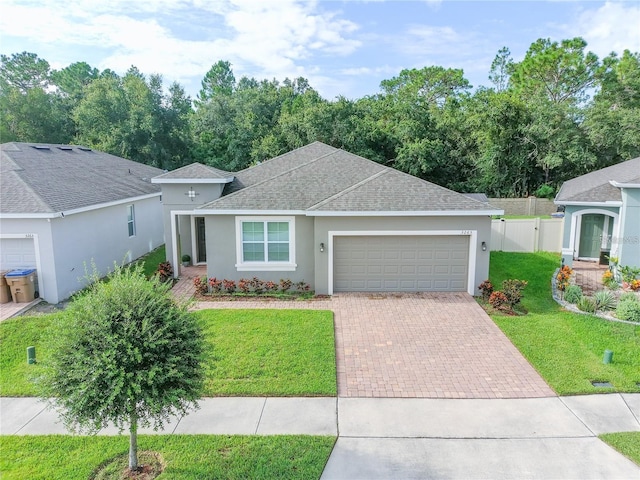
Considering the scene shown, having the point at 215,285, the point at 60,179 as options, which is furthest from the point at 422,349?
the point at 60,179

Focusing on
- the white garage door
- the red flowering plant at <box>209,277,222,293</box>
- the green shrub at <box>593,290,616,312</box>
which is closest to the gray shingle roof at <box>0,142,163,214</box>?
the white garage door

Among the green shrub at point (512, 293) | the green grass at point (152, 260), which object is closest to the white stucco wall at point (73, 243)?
the green grass at point (152, 260)

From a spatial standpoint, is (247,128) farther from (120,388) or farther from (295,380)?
(120,388)

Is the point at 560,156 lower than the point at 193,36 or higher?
lower

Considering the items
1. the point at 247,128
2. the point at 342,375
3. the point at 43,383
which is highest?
the point at 247,128

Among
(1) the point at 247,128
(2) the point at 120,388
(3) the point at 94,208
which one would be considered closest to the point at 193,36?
(3) the point at 94,208

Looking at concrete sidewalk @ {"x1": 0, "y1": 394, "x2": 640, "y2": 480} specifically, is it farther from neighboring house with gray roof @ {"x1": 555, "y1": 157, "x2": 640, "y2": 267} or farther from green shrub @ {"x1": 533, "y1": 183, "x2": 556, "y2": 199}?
green shrub @ {"x1": 533, "y1": 183, "x2": 556, "y2": 199}
